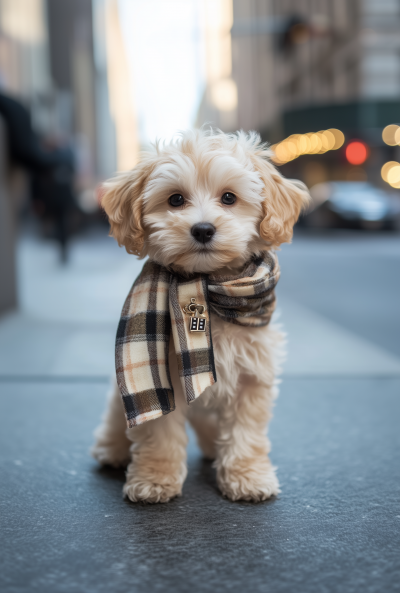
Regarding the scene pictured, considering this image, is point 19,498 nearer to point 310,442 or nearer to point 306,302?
point 310,442

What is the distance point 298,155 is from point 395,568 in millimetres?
15597

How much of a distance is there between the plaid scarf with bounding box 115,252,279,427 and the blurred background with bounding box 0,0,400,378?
1.55 feet

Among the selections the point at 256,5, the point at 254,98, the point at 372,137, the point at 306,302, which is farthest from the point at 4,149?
the point at 372,137

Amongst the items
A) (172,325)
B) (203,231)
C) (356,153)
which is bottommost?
(172,325)

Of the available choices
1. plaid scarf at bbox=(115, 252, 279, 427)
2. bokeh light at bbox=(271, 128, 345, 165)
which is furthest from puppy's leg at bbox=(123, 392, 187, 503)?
bokeh light at bbox=(271, 128, 345, 165)

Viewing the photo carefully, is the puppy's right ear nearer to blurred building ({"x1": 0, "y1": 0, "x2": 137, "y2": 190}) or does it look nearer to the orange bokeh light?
blurred building ({"x1": 0, "y1": 0, "x2": 137, "y2": 190})

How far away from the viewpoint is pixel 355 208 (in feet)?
41.7

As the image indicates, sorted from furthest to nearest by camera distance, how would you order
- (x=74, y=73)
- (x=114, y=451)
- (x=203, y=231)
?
(x=74, y=73), (x=114, y=451), (x=203, y=231)

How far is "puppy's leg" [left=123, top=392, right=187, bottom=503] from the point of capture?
1983mm

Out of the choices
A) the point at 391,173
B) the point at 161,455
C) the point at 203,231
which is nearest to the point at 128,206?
the point at 203,231

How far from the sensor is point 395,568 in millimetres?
1577

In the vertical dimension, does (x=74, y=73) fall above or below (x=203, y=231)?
above

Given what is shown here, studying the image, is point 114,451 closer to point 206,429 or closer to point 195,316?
point 206,429

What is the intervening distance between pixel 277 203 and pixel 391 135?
673 inches
